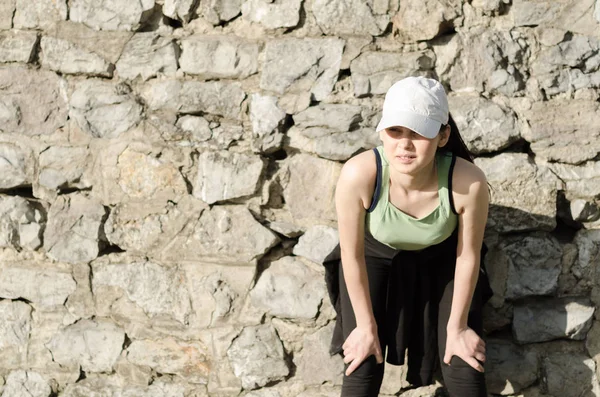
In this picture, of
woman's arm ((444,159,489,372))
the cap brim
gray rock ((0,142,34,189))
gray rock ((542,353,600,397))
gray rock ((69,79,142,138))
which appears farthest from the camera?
gray rock ((0,142,34,189))

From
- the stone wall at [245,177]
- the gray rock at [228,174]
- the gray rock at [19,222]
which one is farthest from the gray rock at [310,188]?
the gray rock at [19,222]

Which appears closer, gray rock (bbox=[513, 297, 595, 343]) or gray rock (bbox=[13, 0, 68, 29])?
gray rock (bbox=[513, 297, 595, 343])

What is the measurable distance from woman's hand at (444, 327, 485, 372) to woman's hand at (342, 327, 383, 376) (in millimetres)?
229

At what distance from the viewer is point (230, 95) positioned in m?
3.20

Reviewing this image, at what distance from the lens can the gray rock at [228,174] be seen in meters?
3.17

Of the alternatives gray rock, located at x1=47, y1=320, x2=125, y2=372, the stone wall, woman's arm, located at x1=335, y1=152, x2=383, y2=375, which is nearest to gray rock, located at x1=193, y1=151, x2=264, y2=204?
the stone wall

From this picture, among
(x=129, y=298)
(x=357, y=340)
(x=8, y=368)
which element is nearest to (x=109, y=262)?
(x=129, y=298)

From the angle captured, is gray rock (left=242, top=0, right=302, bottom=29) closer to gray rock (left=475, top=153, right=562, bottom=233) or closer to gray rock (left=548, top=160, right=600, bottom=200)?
gray rock (left=475, top=153, right=562, bottom=233)

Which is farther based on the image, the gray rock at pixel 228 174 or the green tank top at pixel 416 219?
the gray rock at pixel 228 174

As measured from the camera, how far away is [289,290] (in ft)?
10.5

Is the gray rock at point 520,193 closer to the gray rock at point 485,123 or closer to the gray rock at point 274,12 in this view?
the gray rock at point 485,123

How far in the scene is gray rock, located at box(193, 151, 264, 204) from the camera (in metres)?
3.17

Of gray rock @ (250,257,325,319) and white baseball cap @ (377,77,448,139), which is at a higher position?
white baseball cap @ (377,77,448,139)

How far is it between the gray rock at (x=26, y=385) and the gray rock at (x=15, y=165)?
0.77 m
